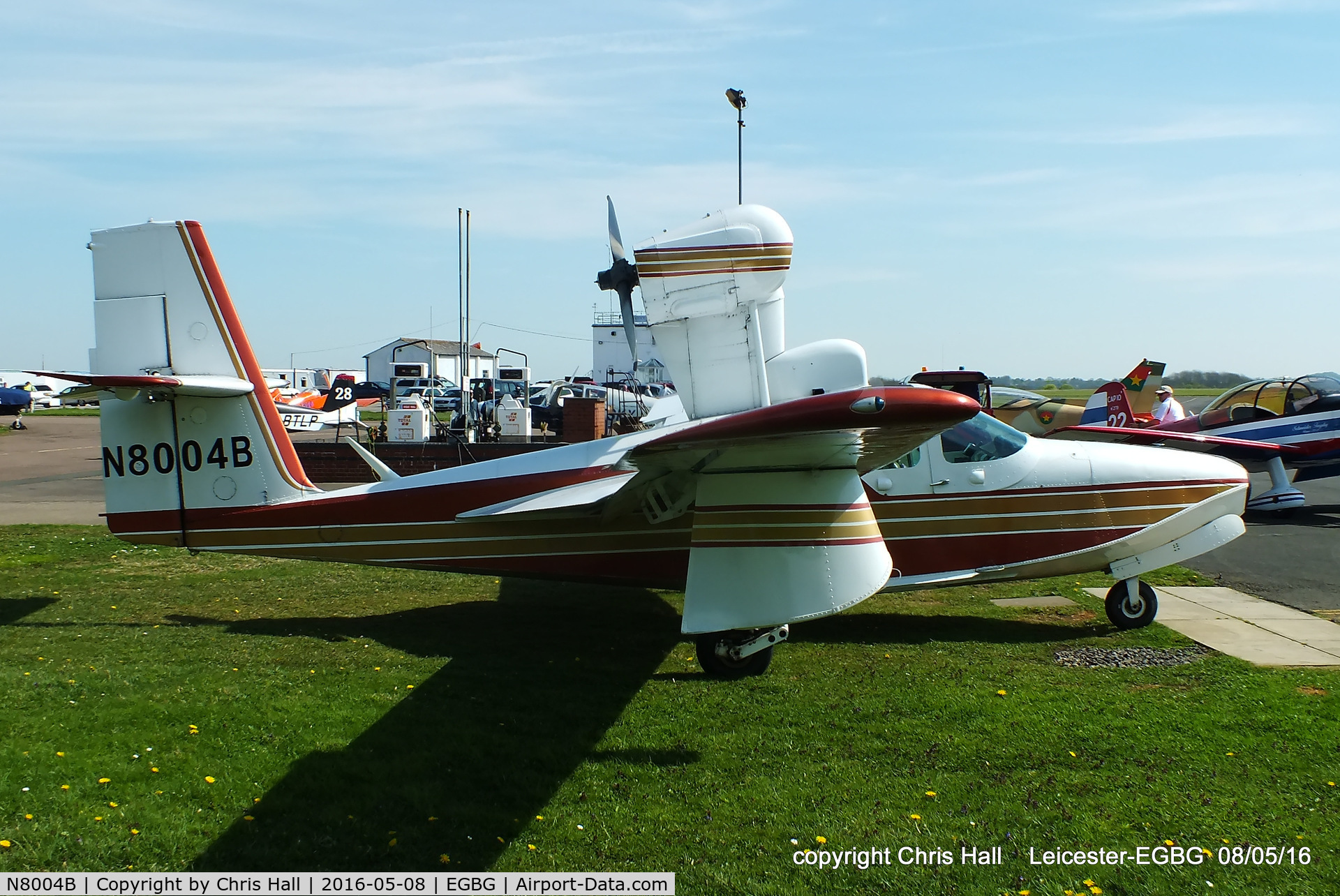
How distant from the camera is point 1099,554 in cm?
835

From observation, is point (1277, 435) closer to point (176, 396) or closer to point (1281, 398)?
point (1281, 398)

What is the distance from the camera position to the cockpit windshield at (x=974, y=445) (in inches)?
325

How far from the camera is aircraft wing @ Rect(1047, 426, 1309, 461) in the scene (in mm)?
15609

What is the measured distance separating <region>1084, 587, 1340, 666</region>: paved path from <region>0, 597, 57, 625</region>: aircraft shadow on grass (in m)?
10.9

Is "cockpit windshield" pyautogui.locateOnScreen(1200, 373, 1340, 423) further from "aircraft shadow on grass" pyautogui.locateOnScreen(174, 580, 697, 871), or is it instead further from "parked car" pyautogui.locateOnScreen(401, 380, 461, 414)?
"parked car" pyautogui.locateOnScreen(401, 380, 461, 414)

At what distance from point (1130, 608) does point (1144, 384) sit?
25.8 metres

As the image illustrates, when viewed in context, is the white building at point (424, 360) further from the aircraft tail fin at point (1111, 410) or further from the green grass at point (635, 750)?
the green grass at point (635, 750)

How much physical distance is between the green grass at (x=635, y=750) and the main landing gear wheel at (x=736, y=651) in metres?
0.16

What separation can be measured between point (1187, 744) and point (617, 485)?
177 inches

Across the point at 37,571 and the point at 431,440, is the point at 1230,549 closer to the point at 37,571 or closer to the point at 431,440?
the point at 37,571

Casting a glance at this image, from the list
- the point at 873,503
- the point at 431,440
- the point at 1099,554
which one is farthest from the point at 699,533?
the point at 431,440

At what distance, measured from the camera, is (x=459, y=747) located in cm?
580

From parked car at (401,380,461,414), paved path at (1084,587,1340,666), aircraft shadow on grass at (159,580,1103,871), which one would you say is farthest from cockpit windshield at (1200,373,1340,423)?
parked car at (401,380,461,414)

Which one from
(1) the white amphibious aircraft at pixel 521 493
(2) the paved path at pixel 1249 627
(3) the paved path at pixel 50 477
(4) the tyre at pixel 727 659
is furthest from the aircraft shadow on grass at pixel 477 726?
(3) the paved path at pixel 50 477
